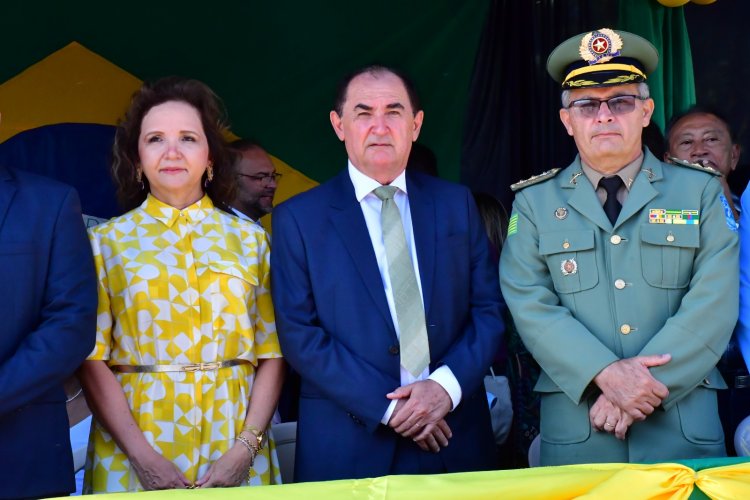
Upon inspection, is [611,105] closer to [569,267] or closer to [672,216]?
[672,216]

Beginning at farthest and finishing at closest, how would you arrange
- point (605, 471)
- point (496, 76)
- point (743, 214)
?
1. point (496, 76)
2. point (743, 214)
3. point (605, 471)

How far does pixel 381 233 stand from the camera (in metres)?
3.21

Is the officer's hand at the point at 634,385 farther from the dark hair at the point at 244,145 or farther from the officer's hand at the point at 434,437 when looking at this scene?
the dark hair at the point at 244,145

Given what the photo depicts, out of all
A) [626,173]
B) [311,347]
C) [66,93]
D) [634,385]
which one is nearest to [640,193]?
[626,173]

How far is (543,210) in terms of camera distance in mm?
3268

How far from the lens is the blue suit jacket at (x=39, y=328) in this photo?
8.86 feet

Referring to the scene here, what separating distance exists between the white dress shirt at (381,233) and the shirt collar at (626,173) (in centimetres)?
57

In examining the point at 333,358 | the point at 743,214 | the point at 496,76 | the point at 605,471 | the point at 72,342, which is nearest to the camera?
the point at 605,471

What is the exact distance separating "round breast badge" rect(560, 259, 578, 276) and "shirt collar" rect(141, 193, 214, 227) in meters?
1.11

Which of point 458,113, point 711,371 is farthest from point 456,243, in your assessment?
point 458,113

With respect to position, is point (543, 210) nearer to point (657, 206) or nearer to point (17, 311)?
point (657, 206)

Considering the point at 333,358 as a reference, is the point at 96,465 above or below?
below

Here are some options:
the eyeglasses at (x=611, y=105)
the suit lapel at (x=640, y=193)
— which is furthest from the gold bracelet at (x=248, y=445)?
the eyeglasses at (x=611, y=105)

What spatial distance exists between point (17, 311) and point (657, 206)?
1861 millimetres
